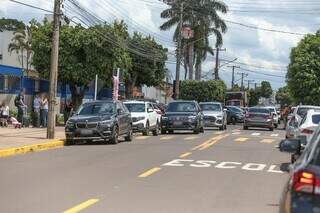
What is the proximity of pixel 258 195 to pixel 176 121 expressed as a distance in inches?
856

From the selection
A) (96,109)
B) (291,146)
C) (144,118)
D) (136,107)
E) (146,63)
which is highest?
(146,63)

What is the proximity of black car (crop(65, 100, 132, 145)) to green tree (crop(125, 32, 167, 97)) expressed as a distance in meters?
38.1

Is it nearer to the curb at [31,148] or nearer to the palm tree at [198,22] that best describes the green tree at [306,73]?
the palm tree at [198,22]

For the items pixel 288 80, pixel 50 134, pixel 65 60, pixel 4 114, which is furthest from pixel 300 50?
pixel 50 134

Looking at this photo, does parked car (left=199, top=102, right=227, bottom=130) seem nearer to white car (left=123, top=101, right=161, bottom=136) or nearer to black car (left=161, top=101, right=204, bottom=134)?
black car (left=161, top=101, right=204, bottom=134)

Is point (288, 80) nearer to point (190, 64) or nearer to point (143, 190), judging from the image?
point (190, 64)

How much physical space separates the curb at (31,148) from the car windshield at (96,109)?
1829 millimetres

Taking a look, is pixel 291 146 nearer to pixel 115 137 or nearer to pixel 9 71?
pixel 115 137

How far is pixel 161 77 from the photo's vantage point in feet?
226

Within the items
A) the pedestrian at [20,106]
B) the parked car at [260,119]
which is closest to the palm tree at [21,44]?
the parked car at [260,119]

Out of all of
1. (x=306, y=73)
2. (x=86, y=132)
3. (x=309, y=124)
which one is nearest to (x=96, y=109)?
(x=86, y=132)

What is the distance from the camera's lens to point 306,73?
58.1 metres

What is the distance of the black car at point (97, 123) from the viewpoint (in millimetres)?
24453

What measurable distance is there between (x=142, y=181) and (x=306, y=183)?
8301 millimetres
